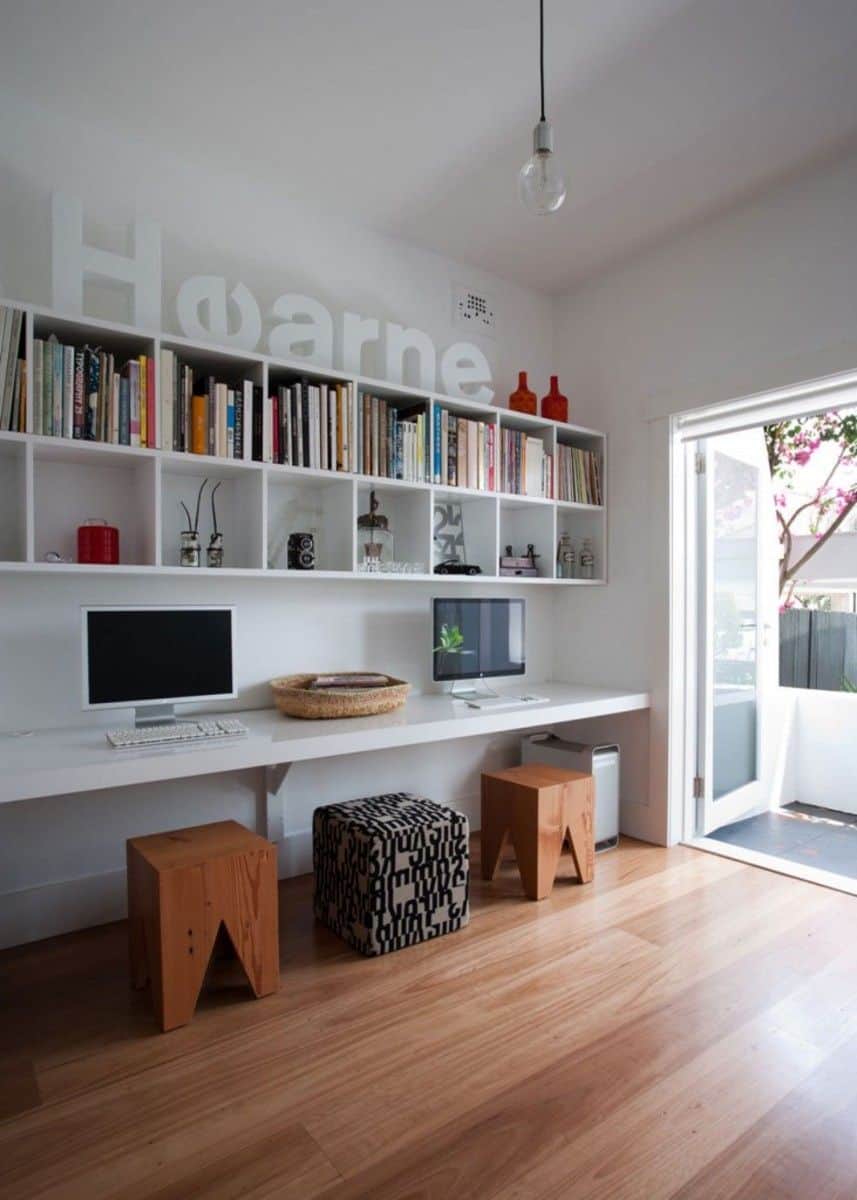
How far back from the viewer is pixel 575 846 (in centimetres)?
281

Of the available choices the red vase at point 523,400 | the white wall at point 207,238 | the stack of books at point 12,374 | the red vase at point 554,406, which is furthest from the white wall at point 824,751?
the stack of books at point 12,374

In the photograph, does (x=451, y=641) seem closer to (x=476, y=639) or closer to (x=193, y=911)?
(x=476, y=639)

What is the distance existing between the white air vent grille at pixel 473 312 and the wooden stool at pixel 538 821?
2030 millimetres

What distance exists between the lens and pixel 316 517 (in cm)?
293

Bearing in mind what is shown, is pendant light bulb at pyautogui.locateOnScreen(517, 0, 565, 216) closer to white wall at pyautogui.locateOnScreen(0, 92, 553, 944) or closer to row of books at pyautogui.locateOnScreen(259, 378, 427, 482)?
row of books at pyautogui.locateOnScreen(259, 378, 427, 482)

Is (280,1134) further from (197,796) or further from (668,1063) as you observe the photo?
(197,796)

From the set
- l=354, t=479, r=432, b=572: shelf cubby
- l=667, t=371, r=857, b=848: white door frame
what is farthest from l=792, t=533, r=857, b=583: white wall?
l=354, t=479, r=432, b=572: shelf cubby

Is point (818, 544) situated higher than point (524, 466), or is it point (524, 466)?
point (524, 466)

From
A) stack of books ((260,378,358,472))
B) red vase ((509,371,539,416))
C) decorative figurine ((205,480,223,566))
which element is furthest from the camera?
red vase ((509,371,539,416))

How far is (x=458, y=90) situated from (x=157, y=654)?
78.4 inches

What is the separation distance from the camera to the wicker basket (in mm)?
2549

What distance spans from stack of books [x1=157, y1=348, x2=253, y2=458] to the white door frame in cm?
186

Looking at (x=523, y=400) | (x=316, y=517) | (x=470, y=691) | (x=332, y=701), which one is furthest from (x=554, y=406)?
(x=332, y=701)

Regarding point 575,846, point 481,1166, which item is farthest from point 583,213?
point 481,1166
